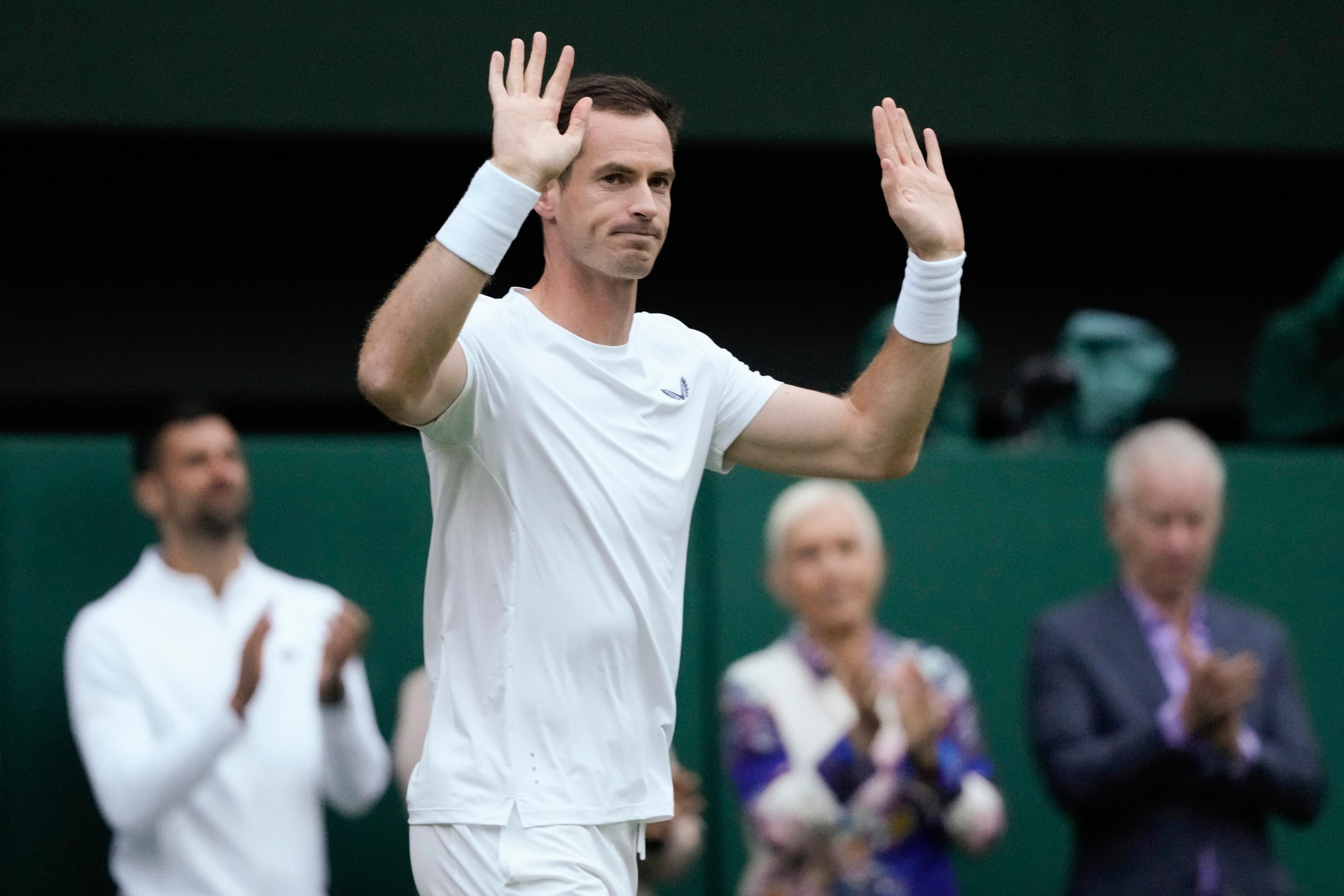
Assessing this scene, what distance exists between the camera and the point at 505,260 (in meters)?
5.87

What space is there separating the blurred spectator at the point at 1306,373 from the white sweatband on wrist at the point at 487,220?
3.91 meters

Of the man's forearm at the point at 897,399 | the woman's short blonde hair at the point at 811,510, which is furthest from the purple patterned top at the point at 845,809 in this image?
the man's forearm at the point at 897,399

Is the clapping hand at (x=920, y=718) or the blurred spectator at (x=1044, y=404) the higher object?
the blurred spectator at (x=1044, y=404)

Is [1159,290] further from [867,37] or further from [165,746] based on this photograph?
[165,746]

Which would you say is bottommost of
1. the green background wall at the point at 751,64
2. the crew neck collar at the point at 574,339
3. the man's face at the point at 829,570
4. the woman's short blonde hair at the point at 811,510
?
the man's face at the point at 829,570

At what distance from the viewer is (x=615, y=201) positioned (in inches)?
96.7

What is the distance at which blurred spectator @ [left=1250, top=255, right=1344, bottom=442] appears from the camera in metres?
5.46

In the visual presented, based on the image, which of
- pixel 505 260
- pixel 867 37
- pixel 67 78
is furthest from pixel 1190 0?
pixel 67 78

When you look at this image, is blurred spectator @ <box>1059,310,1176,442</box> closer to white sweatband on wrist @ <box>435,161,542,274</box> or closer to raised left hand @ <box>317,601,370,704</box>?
raised left hand @ <box>317,601,370,704</box>

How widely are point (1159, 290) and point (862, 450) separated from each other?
14.5 ft

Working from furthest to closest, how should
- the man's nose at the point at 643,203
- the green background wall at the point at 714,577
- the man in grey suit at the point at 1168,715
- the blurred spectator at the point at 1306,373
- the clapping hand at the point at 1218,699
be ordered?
the blurred spectator at the point at 1306,373, the green background wall at the point at 714,577, the man in grey suit at the point at 1168,715, the clapping hand at the point at 1218,699, the man's nose at the point at 643,203

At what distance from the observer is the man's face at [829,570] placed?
3967mm

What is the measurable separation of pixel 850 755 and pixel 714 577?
3.89 ft

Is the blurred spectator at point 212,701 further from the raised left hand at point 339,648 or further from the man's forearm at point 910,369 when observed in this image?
the man's forearm at point 910,369
